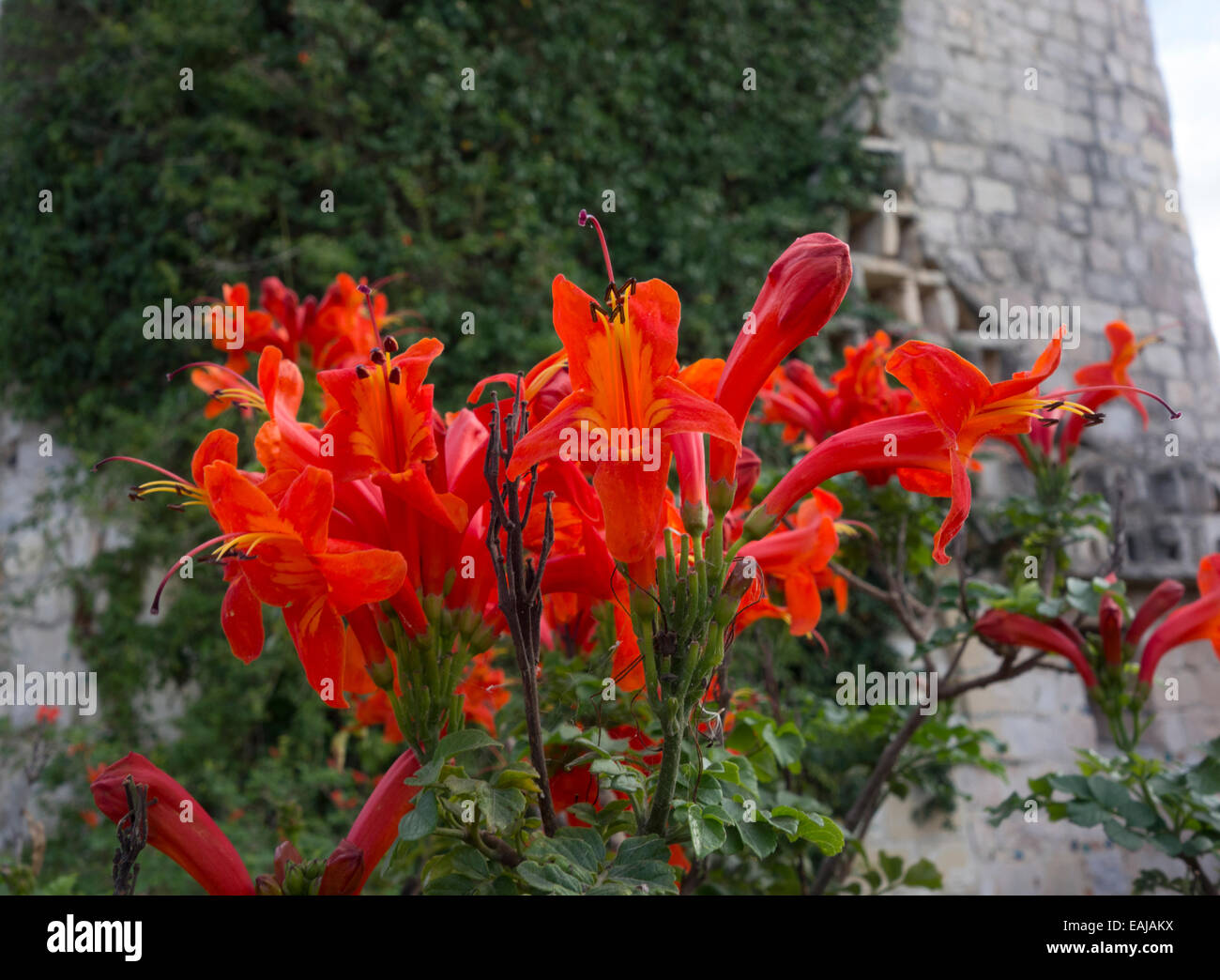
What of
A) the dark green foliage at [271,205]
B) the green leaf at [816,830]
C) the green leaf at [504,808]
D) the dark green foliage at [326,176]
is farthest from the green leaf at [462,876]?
the dark green foliage at [326,176]

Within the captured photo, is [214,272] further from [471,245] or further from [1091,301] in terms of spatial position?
[1091,301]

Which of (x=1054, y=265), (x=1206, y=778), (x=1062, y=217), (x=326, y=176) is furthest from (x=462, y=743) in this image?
(x=1062, y=217)

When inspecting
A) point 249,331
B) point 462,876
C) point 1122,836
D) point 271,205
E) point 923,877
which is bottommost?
point 923,877

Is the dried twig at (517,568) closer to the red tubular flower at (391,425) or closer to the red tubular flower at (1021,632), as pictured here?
the red tubular flower at (391,425)

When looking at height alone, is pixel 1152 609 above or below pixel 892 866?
above

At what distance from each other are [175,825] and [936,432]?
2.99 ft

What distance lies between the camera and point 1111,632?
1.81 metres

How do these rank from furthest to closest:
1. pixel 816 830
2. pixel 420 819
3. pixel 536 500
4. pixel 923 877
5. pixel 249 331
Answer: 1. pixel 249 331
2. pixel 923 877
3. pixel 536 500
4. pixel 816 830
5. pixel 420 819

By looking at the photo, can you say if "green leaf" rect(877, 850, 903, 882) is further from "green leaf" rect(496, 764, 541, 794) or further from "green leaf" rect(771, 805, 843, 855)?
"green leaf" rect(496, 764, 541, 794)

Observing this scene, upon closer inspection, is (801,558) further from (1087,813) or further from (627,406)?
(1087,813)

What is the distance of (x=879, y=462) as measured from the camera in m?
0.97

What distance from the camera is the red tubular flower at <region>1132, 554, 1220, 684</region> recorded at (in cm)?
161

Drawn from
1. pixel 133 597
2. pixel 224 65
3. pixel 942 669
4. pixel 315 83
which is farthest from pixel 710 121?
pixel 133 597

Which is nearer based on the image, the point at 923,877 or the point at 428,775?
the point at 428,775
